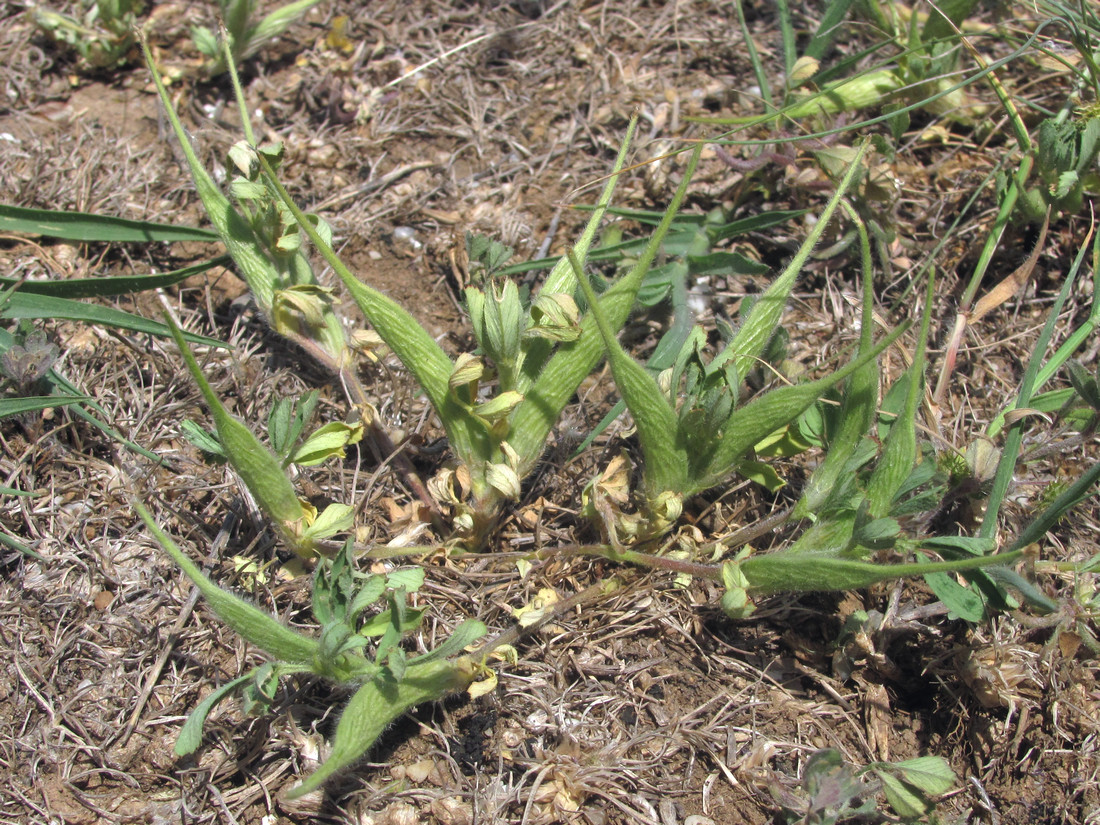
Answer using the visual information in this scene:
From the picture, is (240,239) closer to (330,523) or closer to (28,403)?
(28,403)

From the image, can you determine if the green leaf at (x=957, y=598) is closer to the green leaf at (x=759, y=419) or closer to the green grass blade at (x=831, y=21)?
the green leaf at (x=759, y=419)

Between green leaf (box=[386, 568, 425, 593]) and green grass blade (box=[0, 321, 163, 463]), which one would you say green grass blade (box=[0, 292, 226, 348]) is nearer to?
green grass blade (box=[0, 321, 163, 463])

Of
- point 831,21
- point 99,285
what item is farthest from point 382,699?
point 831,21

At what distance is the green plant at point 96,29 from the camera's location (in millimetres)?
3127

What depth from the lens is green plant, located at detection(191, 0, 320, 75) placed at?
3.04 m

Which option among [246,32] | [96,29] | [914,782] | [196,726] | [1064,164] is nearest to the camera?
[196,726]

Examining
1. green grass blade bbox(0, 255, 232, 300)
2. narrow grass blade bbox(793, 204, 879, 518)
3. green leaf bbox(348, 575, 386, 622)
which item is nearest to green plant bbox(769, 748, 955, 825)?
narrow grass blade bbox(793, 204, 879, 518)

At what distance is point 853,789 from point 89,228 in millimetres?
2681

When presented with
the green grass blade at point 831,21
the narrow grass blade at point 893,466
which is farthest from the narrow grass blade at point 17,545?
the green grass blade at point 831,21

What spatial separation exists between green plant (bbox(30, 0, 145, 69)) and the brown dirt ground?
0.09 meters

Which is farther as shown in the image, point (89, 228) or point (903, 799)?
point (89, 228)

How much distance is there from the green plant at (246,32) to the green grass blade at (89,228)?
2.64 ft

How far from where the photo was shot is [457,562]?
224cm

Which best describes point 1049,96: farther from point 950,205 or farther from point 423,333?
point 423,333
